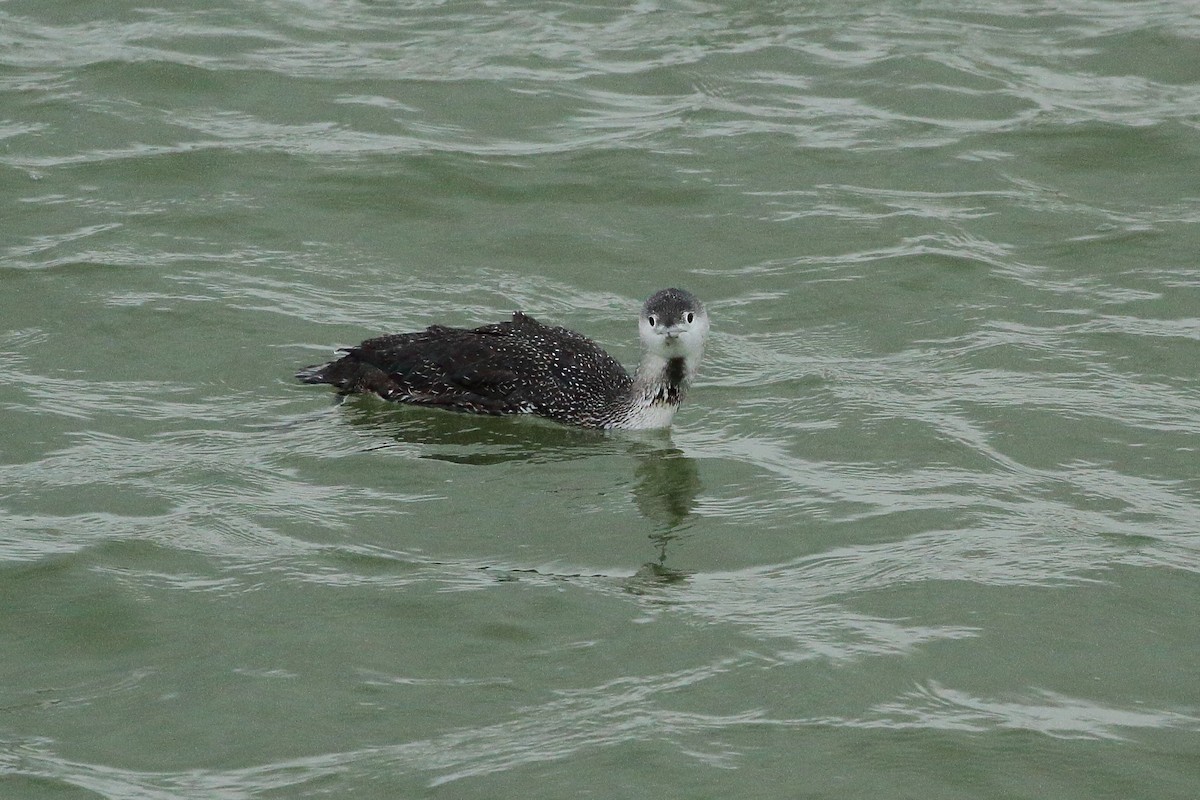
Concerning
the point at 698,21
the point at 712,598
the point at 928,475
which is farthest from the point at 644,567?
the point at 698,21

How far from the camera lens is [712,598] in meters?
9.27

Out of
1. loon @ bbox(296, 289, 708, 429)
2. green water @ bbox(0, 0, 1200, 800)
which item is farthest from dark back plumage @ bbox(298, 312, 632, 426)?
green water @ bbox(0, 0, 1200, 800)

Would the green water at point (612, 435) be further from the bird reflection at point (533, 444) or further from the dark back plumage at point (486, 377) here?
the dark back plumage at point (486, 377)

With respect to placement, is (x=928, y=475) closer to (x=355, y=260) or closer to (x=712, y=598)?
(x=712, y=598)

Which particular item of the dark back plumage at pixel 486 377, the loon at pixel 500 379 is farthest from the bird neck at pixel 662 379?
the dark back plumage at pixel 486 377

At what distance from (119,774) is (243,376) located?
16.0 ft

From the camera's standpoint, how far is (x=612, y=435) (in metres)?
11.9

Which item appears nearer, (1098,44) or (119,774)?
(119,774)

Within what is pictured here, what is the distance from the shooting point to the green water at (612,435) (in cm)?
804

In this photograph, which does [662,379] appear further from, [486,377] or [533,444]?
[486,377]

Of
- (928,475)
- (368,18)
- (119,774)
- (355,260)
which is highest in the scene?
(368,18)

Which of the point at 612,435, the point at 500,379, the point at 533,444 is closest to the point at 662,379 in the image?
the point at 612,435

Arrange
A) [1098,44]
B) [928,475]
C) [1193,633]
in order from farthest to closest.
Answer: [1098,44], [928,475], [1193,633]

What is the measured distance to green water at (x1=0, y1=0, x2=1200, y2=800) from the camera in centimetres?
804
